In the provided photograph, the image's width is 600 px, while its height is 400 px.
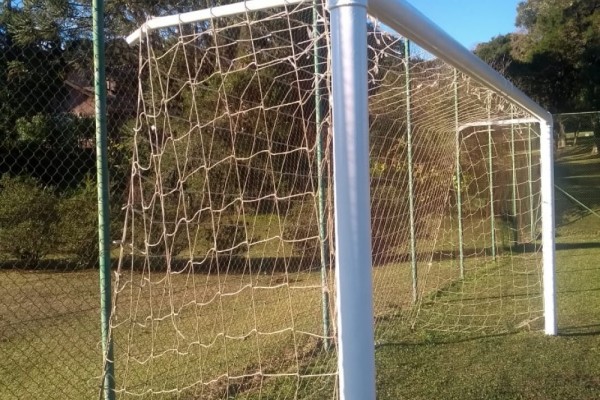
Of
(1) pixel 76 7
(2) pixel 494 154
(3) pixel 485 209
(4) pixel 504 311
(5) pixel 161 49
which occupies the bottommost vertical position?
(4) pixel 504 311

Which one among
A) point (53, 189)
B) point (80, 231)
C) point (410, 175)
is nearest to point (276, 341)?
point (410, 175)

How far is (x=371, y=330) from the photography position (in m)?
2.20

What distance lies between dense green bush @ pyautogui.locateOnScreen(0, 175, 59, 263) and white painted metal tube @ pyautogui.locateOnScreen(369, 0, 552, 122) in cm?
623

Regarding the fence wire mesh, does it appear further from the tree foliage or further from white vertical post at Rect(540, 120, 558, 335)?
the tree foliage

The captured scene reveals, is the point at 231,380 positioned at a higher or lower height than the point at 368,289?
lower

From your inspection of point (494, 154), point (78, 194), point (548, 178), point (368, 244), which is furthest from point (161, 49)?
point (494, 154)

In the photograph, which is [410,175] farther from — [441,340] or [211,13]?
[211,13]

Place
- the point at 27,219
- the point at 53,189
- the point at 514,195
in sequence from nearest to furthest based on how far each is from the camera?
the point at 53,189 → the point at 27,219 → the point at 514,195

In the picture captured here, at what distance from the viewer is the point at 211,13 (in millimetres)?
3453

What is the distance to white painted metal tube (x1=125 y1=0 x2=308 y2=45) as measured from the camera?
326 centimetres

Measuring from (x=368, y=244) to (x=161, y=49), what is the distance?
118 inches

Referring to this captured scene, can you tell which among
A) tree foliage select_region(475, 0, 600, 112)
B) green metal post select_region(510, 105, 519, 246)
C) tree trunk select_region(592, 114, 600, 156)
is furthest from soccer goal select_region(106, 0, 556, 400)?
tree foliage select_region(475, 0, 600, 112)

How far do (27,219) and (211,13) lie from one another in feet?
22.9

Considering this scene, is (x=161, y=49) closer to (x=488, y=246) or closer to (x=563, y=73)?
(x=488, y=246)
